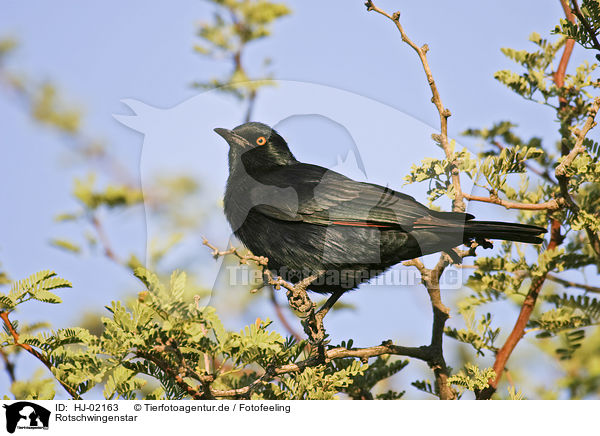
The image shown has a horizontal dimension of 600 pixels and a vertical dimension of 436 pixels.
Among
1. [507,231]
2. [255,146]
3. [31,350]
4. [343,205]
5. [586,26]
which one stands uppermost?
[586,26]

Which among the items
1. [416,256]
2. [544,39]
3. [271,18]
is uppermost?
[271,18]

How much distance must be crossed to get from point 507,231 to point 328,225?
1.23m

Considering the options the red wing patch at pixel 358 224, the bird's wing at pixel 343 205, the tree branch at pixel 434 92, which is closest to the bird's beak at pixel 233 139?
the bird's wing at pixel 343 205

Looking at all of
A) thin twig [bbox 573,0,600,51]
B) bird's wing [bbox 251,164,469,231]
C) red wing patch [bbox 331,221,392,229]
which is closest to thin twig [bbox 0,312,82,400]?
bird's wing [bbox 251,164,469,231]

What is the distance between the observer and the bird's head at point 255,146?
461 centimetres

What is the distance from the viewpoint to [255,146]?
471 cm

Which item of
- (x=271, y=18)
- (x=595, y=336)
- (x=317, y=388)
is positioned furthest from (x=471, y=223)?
(x=271, y=18)

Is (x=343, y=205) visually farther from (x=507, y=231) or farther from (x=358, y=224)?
(x=507, y=231)

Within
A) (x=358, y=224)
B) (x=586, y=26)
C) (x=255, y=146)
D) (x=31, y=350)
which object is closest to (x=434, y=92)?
(x=586, y=26)

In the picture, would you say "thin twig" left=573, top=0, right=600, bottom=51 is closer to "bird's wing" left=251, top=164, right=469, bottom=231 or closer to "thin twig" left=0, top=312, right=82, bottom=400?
"bird's wing" left=251, top=164, right=469, bottom=231

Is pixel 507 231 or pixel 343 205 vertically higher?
pixel 343 205

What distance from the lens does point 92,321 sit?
16.8 feet

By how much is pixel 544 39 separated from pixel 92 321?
4.30 m
